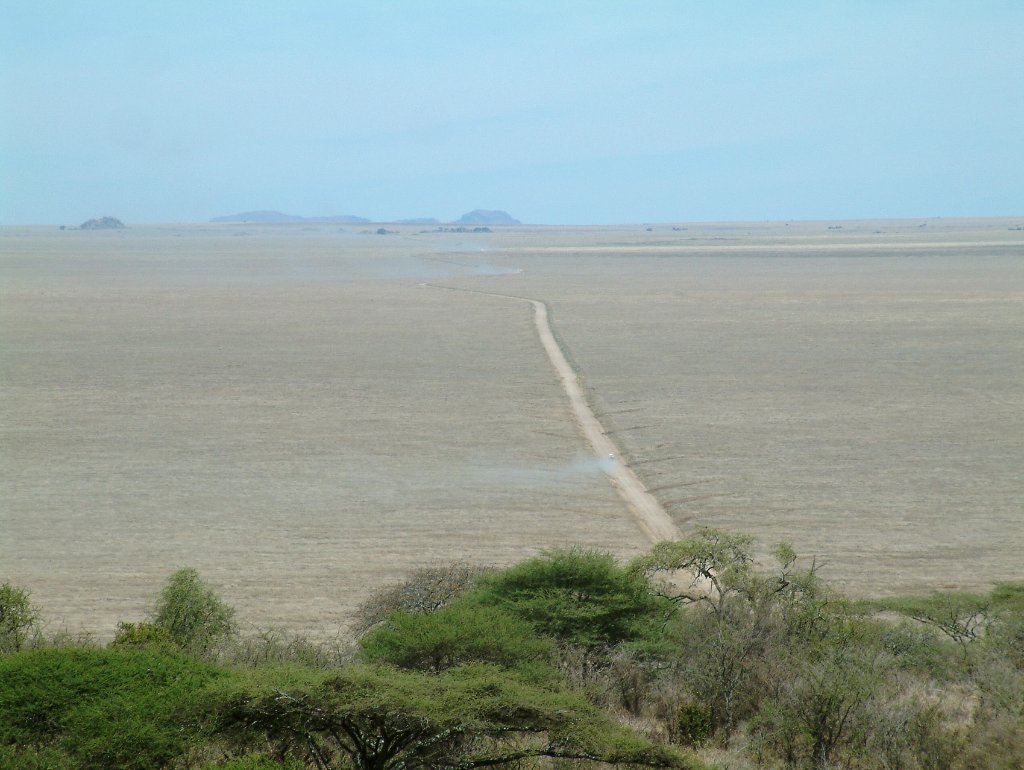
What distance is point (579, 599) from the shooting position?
15719mm

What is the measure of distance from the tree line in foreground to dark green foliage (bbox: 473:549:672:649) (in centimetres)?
3

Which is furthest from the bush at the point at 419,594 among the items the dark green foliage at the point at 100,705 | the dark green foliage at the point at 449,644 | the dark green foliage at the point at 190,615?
the dark green foliage at the point at 100,705

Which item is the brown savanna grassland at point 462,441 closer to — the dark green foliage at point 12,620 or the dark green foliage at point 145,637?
the dark green foliage at point 12,620

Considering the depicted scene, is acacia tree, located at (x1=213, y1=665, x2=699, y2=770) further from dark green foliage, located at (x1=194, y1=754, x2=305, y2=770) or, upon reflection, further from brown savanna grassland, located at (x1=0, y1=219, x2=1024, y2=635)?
brown savanna grassland, located at (x1=0, y1=219, x2=1024, y2=635)

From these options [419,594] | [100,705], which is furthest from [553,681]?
[419,594]

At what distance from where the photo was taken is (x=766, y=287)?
284 feet

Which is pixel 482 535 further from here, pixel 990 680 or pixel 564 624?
pixel 990 680

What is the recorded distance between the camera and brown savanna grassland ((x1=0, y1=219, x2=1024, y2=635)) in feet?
73.2

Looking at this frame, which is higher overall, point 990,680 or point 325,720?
point 325,720

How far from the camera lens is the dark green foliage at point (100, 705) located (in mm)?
9789

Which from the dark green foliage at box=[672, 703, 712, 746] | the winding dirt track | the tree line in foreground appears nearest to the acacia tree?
the tree line in foreground

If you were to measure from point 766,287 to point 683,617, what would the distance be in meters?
73.7

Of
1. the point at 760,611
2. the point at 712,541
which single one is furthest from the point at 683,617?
the point at 712,541

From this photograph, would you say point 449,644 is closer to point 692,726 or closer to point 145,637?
point 692,726
